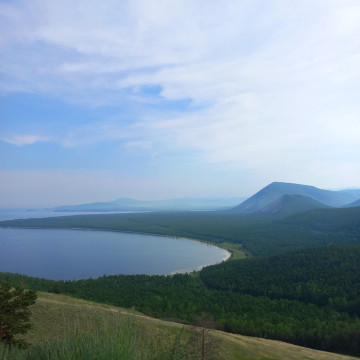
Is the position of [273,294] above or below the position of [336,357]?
below

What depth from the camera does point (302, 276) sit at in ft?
227

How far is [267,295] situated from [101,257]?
70.3m

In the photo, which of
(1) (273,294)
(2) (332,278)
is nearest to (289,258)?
(2) (332,278)

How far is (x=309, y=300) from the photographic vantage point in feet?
187

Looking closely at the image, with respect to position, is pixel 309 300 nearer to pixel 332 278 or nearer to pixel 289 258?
pixel 332 278

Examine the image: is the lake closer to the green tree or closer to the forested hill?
the forested hill

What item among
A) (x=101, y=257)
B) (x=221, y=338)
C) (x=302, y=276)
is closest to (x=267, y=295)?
(x=302, y=276)

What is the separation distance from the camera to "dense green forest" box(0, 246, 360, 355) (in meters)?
39.9

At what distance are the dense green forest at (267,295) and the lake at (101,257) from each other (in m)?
19.9

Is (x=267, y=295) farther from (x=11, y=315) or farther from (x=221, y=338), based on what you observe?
(x=11, y=315)

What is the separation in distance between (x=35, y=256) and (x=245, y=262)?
8136cm

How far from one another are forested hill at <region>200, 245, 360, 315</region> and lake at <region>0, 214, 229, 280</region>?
21134 millimetres

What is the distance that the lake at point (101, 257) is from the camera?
300 ft

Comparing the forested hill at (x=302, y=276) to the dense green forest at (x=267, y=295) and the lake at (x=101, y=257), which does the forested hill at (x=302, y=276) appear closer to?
the dense green forest at (x=267, y=295)
